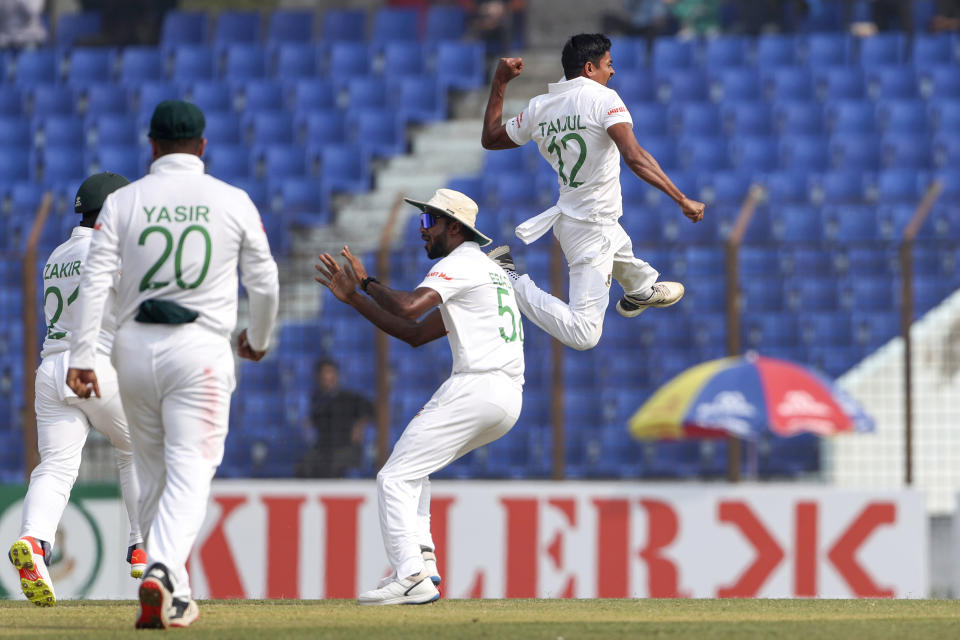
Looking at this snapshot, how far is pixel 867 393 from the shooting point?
1354cm

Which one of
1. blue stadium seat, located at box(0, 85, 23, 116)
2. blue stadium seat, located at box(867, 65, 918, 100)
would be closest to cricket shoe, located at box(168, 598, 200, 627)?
blue stadium seat, located at box(867, 65, 918, 100)

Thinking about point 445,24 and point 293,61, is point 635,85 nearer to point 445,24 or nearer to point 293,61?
point 445,24

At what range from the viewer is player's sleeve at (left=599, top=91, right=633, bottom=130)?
8227 millimetres

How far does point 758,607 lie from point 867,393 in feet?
18.7

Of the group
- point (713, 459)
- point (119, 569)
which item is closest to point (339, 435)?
point (119, 569)

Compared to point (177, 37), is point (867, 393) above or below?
below

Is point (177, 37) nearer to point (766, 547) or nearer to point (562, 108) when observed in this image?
point (766, 547)

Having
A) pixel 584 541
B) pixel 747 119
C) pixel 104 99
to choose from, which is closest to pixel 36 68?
pixel 104 99

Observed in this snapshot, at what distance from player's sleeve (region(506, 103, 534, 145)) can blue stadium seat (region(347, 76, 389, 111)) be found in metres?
11.1

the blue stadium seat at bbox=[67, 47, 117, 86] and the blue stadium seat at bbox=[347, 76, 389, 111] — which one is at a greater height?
the blue stadium seat at bbox=[67, 47, 117, 86]

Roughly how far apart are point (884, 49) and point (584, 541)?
9.10 meters

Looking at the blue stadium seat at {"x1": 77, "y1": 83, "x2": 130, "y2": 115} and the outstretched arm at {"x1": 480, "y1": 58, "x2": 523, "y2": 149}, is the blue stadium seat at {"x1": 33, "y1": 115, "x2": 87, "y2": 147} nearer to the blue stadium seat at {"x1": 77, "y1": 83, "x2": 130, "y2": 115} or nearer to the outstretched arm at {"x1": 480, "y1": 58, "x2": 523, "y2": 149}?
the blue stadium seat at {"x1": 77, "y1": 83, "x2": 130, "y2": 115}

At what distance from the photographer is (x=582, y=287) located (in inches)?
342

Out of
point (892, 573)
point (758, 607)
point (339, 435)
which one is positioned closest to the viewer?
point (758, 607)
